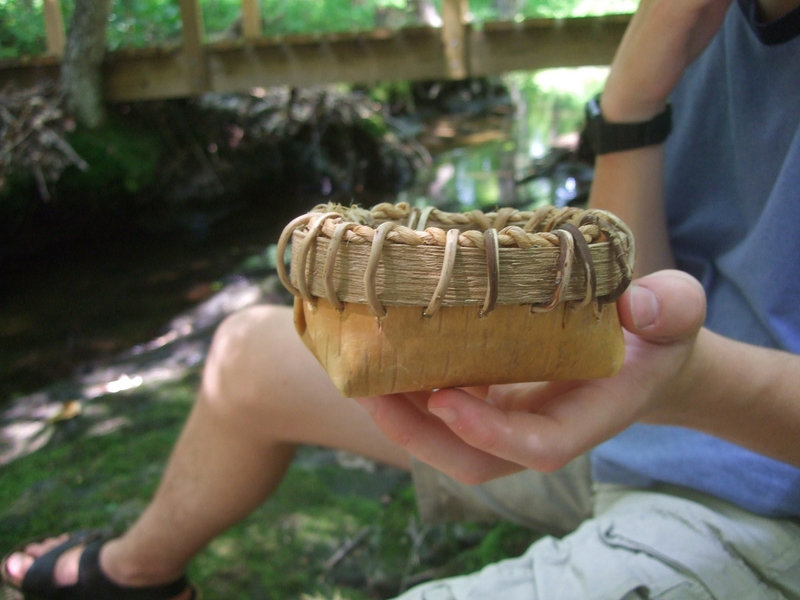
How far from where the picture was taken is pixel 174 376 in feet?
9.72

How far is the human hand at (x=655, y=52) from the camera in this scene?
1.13 m

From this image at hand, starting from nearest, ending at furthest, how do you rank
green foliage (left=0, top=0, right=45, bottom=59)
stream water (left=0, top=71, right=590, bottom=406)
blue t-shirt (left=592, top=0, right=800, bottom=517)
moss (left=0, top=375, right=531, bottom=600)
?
blue t-shirt (left=592, top=0, right=800, bottom=517)
moss (left=0, top=375, right=531, bottom=600)
stream water (left=0, top=71, right=590, bottom=406)
green foliage (left=0, top=0, right=45, bottom=59)

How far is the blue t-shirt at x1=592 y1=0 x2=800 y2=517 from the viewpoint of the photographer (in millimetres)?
1049

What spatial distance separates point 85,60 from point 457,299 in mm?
4716

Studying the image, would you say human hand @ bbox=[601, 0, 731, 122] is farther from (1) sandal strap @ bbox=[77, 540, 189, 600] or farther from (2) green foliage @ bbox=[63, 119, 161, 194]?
(2) green foliage @ bbox=[63, 119, 161, 194]

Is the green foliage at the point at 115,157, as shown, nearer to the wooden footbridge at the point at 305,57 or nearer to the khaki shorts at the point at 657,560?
the wooden footbridge at the point at 305,57

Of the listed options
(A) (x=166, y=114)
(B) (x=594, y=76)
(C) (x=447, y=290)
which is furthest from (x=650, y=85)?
(B) (x=594, y=76)

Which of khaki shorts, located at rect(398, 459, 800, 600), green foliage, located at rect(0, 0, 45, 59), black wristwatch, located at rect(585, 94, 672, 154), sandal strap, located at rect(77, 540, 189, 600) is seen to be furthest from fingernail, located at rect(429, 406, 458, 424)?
green foliage, located at rect(0, 0, 45, 59)

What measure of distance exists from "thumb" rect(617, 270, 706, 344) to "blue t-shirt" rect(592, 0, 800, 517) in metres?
0.35

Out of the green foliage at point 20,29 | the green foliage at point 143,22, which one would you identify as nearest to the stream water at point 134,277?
the green foliage at point 20,29

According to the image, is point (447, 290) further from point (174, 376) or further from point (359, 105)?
point (359, 105)

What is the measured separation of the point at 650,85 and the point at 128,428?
225 cm

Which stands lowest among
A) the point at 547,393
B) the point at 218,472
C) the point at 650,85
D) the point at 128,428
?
the point at 128,428

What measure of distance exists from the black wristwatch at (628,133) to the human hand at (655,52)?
13 millimetres
